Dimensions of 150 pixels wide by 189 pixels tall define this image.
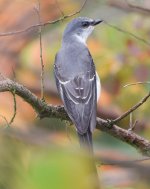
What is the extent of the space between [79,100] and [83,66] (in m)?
0.45

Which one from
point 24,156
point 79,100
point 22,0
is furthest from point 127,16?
point 24,156

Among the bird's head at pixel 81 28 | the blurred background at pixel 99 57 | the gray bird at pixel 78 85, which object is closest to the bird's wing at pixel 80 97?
the gray bird at pixel 78 85

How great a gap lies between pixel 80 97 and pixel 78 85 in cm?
17

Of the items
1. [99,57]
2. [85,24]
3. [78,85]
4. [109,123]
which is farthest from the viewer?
[99,57]

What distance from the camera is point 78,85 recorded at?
11.9ft

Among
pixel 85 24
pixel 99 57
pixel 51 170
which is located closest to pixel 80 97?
pixel 85 24

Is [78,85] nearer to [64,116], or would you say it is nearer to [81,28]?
[64,116]

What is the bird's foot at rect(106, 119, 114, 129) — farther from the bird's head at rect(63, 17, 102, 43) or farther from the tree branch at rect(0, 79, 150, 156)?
the bird's head at rect(63, 17, 102, 43)

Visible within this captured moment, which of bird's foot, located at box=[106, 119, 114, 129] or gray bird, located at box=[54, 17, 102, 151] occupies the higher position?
bird's foot, located at box=[106, 119, 114, 129]

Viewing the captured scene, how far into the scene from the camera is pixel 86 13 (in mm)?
6133

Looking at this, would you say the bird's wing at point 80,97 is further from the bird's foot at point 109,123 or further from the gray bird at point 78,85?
the bird's foot at point 109,123

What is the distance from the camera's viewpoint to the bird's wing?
10.4ft

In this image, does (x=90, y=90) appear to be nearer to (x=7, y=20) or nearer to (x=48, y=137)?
(x=7, y=20)

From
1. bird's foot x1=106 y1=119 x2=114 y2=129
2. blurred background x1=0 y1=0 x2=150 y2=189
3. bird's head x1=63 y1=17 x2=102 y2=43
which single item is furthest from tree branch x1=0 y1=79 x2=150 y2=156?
bird's head x1=63 y1=17 x2=102 y2=43
